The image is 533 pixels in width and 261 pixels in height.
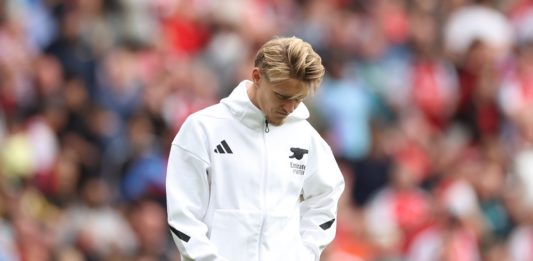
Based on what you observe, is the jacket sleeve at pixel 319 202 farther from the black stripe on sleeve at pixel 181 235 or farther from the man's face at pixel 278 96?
the black stripe on sleeve at pixel 181 235

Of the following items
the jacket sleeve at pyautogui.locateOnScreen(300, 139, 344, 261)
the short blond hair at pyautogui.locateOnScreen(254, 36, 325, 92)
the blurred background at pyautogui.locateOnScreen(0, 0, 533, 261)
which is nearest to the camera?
the short blond hair at pyautogui.locateOnScreen(254, 36, 325, 92)

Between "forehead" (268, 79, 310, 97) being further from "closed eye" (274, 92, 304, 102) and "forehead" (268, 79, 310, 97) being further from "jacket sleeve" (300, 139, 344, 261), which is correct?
"jacket sleeve" (300, 139, 344, 261)

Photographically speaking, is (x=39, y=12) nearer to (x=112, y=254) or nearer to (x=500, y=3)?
(x=112, y=254)

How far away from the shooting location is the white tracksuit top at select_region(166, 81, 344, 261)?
6.84 meters

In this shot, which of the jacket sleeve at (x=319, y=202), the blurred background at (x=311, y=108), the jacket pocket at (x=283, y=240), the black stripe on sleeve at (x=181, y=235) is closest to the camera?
the black stripe on sleeve at (x=181, y=235)

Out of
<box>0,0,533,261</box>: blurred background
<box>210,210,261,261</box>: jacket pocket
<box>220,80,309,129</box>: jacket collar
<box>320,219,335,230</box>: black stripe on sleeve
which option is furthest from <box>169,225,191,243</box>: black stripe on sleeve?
<box>0,0,533,261</box>: blurred background

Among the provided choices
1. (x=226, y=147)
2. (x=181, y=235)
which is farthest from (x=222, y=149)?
(x=181, y=235)

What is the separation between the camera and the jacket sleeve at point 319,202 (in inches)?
280

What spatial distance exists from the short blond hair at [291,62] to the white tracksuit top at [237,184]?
0.27 metres

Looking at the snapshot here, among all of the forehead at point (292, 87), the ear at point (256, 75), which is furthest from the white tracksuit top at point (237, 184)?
the forehead at point (292, 87)

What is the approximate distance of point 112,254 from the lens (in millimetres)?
12758

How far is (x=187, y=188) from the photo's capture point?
269 inches

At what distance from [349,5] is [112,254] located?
5471 millimetres

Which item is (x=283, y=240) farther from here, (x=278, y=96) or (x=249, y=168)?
(x=278, y=96)
